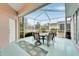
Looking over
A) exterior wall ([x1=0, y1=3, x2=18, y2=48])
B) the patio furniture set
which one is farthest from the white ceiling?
the patio furniture set

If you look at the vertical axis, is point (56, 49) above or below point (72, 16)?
below

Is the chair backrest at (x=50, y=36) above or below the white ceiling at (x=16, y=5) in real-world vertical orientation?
below

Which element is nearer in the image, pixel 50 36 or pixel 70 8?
pixel 70 8

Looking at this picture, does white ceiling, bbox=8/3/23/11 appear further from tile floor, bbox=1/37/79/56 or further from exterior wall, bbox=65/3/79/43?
exterior wall, bbox=65/3/79/43

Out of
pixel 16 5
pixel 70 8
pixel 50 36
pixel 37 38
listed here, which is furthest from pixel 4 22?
pixel 70 8

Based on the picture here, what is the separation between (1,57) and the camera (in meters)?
2.80

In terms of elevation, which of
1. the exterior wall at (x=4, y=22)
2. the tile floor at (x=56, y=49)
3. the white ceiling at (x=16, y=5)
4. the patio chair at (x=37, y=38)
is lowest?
the tile floor at (x=56, y=49)

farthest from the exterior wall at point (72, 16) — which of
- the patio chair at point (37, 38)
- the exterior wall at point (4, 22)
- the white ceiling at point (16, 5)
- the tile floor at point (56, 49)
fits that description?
the exterior wall at point (4, 22)

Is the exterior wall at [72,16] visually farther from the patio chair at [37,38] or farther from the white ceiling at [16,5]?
the white ceiling at [16,5]

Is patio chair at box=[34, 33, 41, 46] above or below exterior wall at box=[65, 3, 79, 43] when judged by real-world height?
below

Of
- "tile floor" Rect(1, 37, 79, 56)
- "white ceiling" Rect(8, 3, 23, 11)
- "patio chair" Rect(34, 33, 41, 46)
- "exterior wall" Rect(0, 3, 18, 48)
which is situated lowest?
"tile floor" Rect(1, 37, 79, 56)

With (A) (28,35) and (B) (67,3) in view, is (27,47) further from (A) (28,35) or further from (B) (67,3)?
(B) (67,3)

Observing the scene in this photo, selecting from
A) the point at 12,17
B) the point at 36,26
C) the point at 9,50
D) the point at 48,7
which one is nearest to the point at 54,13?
the point at 48,7

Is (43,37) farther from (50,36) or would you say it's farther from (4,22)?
(4,22)
